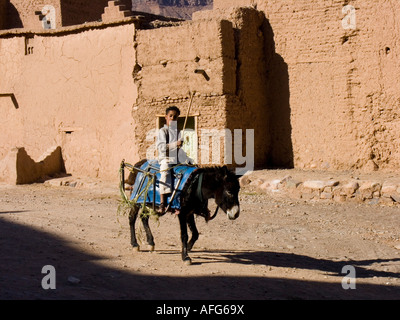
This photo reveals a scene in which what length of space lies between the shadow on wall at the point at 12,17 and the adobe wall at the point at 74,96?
4086mm

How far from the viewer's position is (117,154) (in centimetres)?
1569

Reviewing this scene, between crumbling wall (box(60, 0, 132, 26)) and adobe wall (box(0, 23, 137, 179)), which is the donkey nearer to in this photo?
adobe wall (box(0, 23, 137, 179))

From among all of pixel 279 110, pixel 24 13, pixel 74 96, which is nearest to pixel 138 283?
pixel 279 110

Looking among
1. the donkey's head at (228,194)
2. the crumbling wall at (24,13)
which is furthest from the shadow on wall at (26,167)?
the donkey's head at (228,194)

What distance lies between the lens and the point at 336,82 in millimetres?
13812

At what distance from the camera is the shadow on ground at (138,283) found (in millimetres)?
5535

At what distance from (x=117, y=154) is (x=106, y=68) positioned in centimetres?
222

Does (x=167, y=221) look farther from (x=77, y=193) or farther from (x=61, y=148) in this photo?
(x=61, y=148)

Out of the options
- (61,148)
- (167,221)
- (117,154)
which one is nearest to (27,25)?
(61,148)

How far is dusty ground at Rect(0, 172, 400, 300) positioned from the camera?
588cm

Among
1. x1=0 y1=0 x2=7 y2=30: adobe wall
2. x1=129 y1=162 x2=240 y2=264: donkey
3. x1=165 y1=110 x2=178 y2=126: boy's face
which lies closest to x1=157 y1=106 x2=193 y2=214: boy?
x1=165 y1=110 x2=178 y2=126: boy's face

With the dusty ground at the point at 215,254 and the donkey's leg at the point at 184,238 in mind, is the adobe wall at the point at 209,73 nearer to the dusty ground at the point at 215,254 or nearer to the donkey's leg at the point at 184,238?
the dusty ground at the point at 215,254

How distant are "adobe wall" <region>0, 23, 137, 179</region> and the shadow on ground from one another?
826 cm
